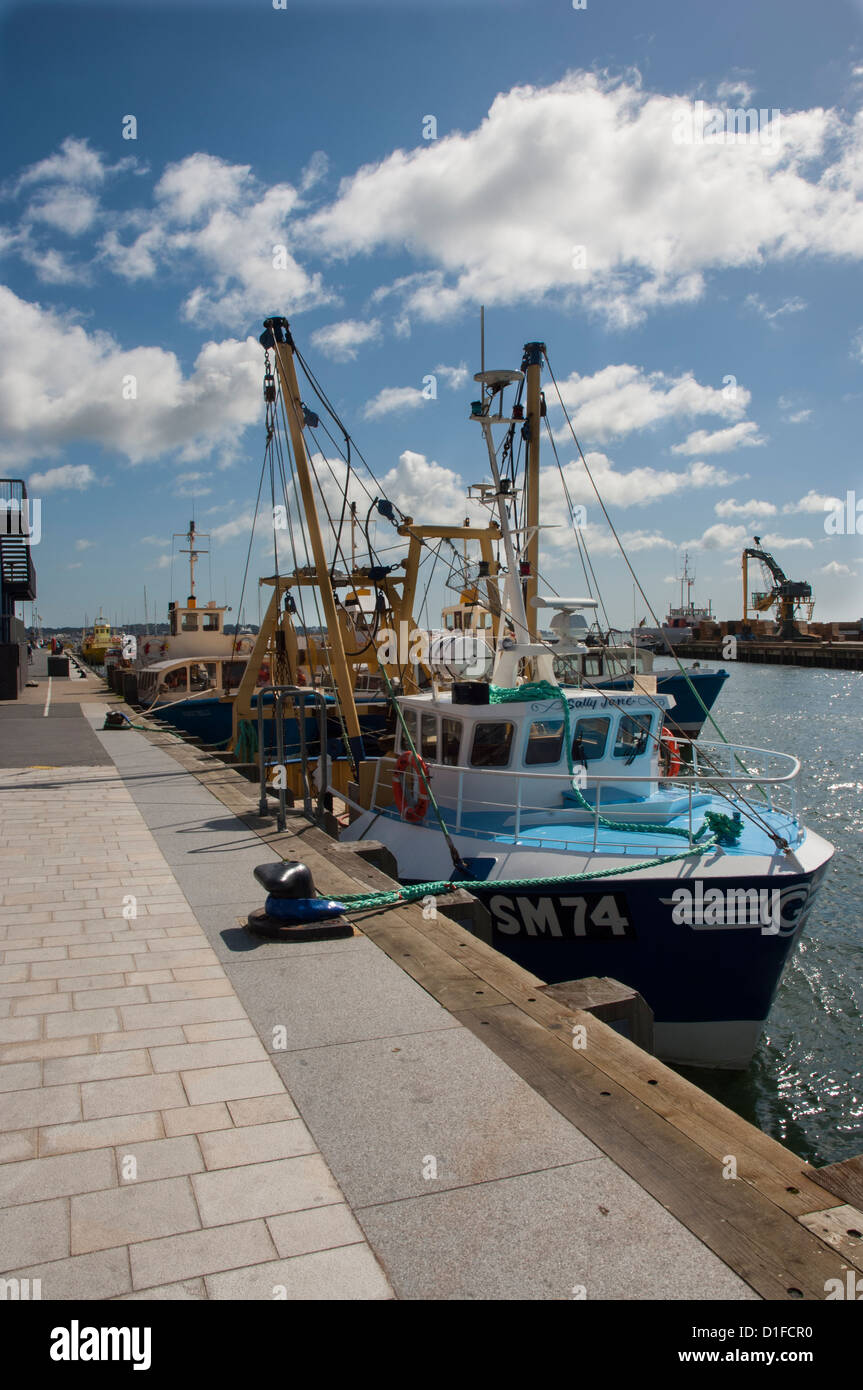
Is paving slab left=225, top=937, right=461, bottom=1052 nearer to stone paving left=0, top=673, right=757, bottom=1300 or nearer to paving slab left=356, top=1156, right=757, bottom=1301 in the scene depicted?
stone paving left=0, top=673, right=757, bottom=1300

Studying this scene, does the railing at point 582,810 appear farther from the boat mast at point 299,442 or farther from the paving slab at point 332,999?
the boat mast at point 299,442

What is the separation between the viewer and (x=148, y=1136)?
3783mm

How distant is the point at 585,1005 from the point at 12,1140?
9.44 feet

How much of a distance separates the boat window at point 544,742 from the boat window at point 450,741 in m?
0.85

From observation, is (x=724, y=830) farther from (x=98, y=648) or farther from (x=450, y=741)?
(x=98, y=648)

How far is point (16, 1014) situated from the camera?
503cm

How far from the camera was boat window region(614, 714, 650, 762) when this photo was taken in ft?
35.5

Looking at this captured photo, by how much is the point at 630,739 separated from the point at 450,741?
2132 mm

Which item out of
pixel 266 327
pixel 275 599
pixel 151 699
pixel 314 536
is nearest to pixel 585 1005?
pixel 314 536

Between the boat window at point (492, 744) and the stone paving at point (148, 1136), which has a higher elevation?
the boat window at point (492, 744)

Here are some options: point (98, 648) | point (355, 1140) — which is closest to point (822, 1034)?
point (355, 1140)

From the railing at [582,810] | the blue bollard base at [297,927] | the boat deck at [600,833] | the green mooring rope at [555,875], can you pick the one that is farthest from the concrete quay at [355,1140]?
the railing at [582,810]

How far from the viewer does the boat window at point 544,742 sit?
34.0 ft
